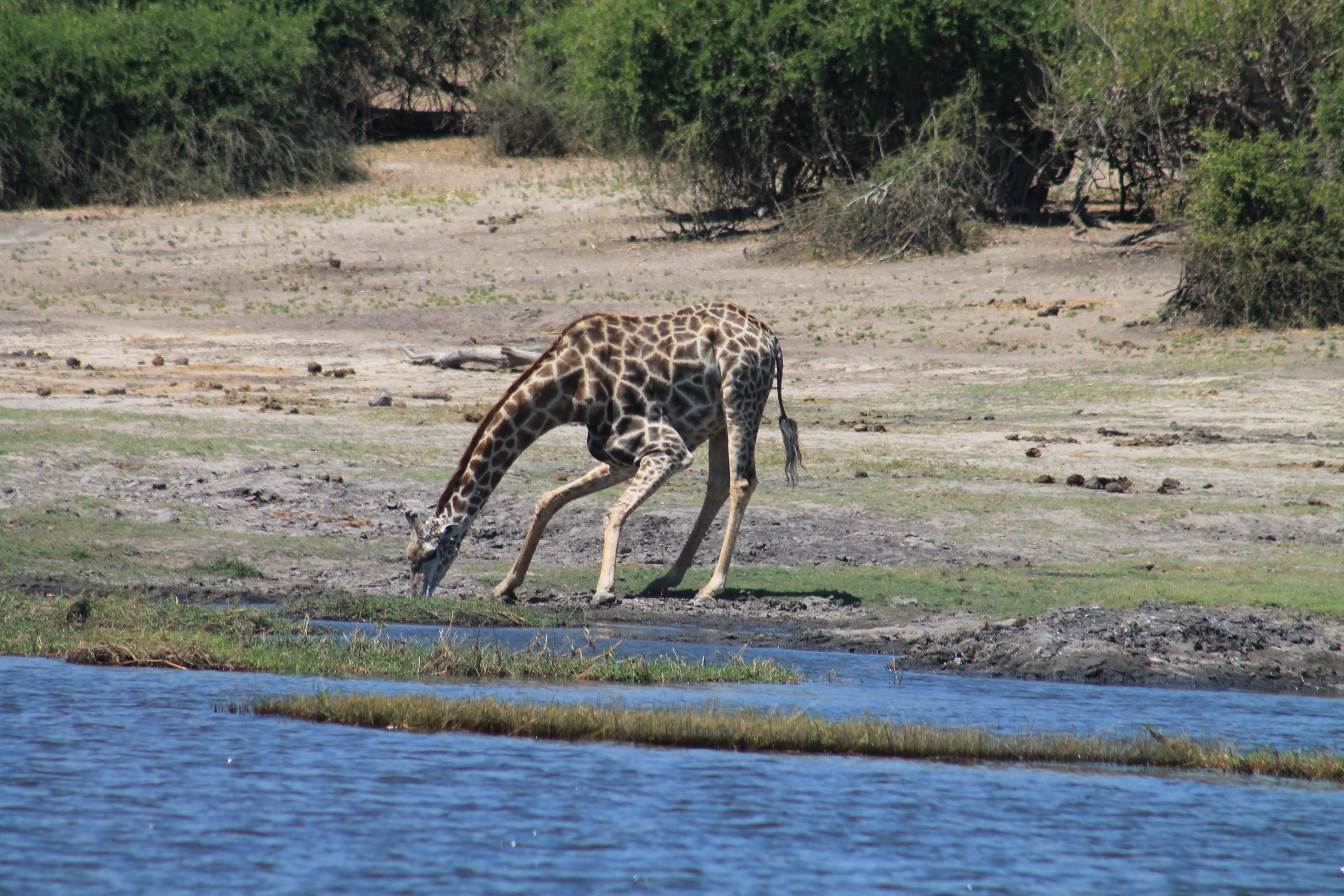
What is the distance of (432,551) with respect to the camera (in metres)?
10.6

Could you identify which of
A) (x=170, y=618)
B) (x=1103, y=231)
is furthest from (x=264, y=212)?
(x=170, y=618)

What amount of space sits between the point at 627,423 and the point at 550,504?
84 centimetres

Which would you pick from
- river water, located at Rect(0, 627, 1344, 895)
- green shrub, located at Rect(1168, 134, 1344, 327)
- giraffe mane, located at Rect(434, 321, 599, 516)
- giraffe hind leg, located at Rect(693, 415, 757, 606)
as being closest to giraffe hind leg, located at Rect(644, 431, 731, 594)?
giraffe hind leg, located at Rect(693, 415, 757, 606)

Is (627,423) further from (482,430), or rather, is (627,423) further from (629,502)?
(482,430)

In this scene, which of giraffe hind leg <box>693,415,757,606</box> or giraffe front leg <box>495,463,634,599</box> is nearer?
giraffe front leg <box>495,463,634,599</box>

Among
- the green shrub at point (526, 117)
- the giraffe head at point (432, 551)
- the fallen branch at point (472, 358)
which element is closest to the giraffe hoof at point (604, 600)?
the giraffe head at point (432, 551)

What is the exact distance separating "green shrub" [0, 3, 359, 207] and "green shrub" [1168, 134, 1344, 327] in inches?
850

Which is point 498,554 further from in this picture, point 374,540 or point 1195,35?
point 1195,35

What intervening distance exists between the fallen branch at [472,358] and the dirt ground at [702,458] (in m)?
0.20

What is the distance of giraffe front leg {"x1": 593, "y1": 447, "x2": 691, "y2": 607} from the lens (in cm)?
1063

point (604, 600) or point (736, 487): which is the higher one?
point (736, 487)

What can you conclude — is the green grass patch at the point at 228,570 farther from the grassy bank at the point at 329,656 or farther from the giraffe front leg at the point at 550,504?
the grassy bank at the point at 329,656

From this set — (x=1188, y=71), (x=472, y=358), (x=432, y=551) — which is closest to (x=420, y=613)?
(x=432, y=551)

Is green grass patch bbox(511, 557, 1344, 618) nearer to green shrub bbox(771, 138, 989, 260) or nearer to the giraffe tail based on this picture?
the giraffe tail
